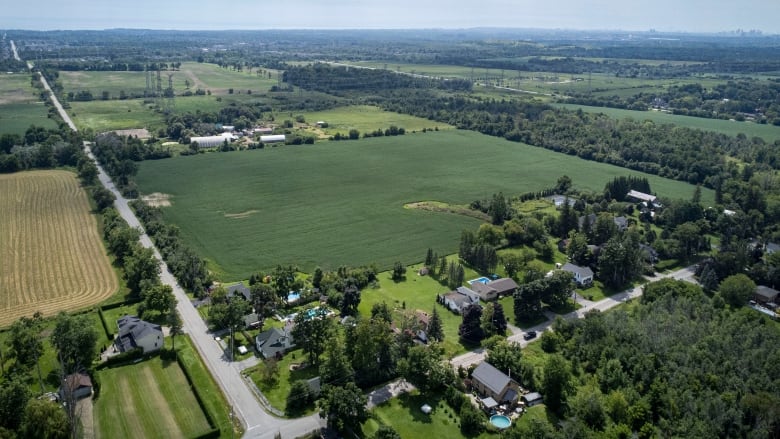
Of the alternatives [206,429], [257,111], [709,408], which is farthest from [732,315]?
[257,111]

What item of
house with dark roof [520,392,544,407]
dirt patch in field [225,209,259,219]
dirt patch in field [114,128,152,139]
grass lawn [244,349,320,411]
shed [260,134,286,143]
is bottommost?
house with dark roof [520,392,544,407]

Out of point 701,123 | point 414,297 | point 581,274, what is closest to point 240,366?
point 414,297

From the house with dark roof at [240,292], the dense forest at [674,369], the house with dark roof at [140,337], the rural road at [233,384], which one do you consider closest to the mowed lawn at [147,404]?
the house with dark roof at [140,337]

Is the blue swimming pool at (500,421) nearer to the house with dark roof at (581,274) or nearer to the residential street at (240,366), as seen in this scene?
the residential street at (240,366)

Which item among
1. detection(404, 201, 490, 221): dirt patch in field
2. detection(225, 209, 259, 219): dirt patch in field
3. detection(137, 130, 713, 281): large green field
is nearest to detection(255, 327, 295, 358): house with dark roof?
detection(137, 130, 713, 281): large green field

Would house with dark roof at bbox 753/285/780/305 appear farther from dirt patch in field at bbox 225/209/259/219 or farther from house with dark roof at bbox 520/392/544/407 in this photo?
dirt patch in field at bbox 225/209/259/219

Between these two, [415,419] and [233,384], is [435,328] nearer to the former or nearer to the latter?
[415,419]

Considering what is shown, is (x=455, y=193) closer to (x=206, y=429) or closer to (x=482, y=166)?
(x=482, y=166)

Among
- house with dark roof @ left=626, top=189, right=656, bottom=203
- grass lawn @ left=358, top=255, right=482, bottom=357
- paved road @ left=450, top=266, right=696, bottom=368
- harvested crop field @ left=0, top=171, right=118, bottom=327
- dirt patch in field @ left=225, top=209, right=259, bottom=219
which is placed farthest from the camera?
house with dark roof @ left=626, top=189, right=656, bottom=203
